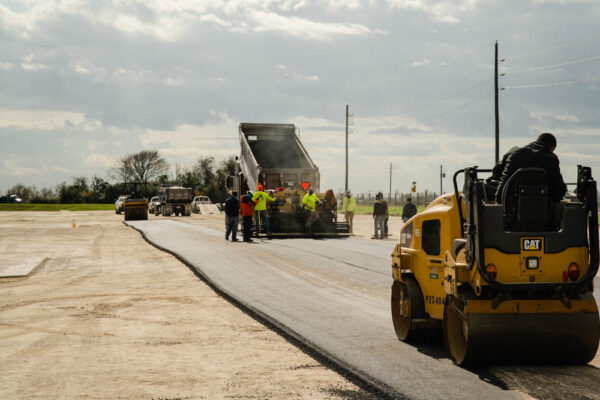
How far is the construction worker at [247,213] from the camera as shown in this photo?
74.0ft

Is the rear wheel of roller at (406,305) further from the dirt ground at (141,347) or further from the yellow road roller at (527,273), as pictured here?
the dirt ground at (141,347)

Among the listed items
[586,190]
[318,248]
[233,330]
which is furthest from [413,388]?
[318,248]

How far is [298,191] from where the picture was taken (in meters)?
25.2

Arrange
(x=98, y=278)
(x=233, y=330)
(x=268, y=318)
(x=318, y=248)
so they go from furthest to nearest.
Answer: (x=318, y=248), (x=98, y=278), (x=268, y=318), (x=233, y=330)

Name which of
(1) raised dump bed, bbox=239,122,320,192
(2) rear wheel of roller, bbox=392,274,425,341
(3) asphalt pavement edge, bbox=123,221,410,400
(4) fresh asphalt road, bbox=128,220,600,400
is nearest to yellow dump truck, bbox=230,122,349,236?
(1) raised dump bed, bbox=239,122,320,192

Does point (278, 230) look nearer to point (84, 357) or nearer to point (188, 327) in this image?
point (188, 327)

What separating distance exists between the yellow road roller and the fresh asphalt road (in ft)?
0.94

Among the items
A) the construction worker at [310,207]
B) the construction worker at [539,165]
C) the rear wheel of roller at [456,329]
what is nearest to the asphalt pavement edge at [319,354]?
the rear wheel of roller at [456,329]

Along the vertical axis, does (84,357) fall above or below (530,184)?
below

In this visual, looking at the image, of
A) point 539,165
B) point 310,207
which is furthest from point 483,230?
point 310,207

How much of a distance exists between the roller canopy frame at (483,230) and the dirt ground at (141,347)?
4.66 feet

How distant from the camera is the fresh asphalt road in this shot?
544 cm

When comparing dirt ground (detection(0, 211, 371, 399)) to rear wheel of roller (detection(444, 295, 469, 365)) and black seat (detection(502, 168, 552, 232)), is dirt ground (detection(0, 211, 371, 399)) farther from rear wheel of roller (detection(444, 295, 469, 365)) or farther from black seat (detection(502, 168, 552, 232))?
black seat (detection(502, 168, 552, 232))

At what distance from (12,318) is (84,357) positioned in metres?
2.93
